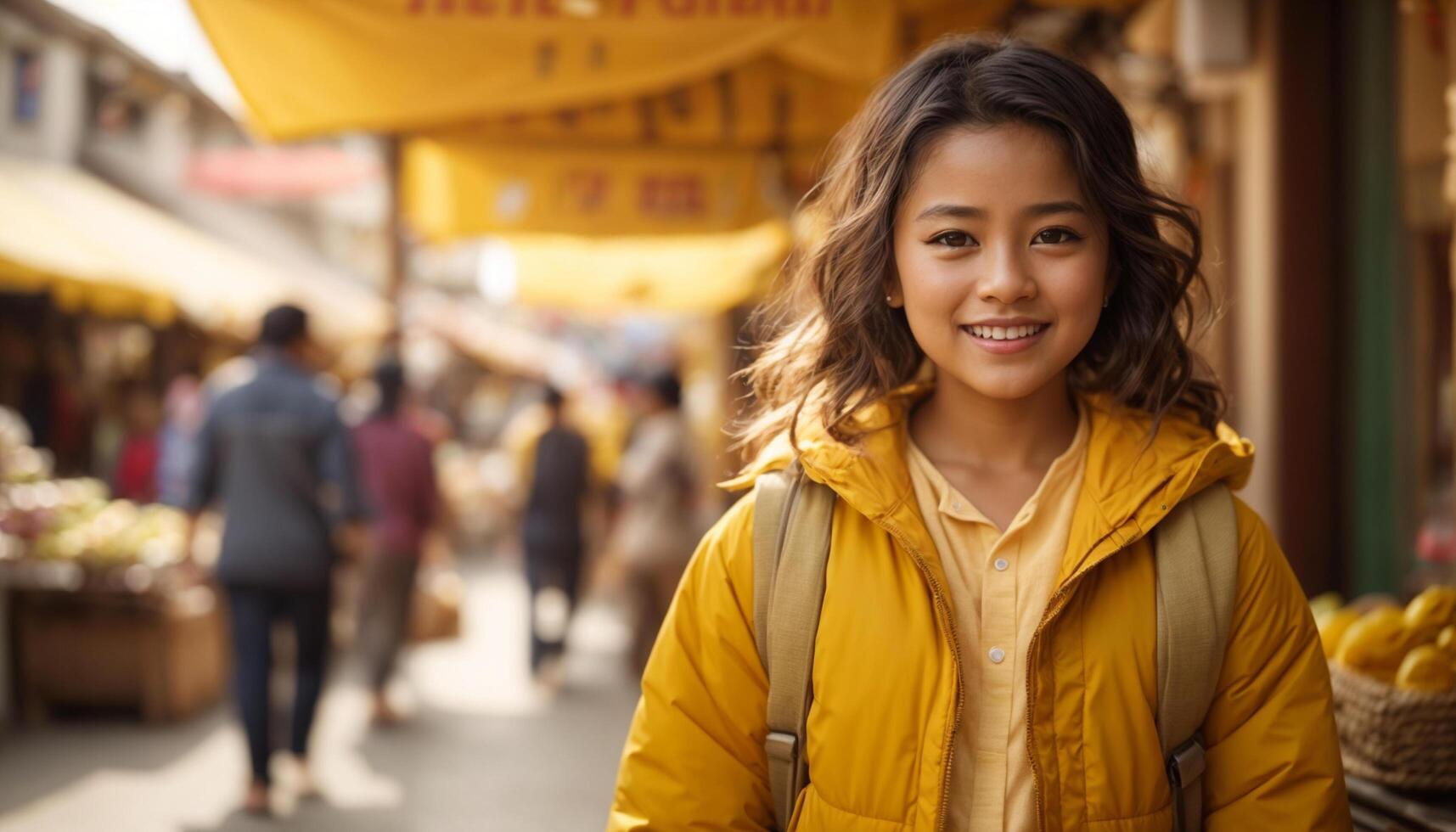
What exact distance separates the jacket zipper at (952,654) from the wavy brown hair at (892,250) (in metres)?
0.24

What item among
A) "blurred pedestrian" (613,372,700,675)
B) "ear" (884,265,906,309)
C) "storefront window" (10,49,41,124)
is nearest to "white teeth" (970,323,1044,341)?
"ear" (884,265,906,309)

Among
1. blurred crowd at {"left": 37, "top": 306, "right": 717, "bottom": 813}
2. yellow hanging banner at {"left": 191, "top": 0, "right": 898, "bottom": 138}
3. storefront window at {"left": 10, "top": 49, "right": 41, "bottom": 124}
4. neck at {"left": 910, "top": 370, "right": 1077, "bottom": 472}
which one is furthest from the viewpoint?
storefront window at {"left": 10, "top": 49, "right": 41, "bottom": 124}

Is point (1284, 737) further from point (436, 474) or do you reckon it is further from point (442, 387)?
point (442, 387)

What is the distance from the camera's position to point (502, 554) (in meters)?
17.6

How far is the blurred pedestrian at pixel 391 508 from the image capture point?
802cm

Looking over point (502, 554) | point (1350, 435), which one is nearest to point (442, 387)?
point (502, 554)

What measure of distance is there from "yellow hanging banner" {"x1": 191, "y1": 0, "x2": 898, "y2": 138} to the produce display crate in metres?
4.06

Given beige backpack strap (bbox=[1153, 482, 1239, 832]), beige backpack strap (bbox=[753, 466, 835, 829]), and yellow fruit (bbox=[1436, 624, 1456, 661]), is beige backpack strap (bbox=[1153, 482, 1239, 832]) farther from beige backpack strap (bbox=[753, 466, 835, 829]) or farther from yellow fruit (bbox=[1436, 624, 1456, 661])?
yellow fruit (bbox=[1436, 624, 1456, 661])

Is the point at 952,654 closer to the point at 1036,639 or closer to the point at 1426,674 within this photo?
the point at 1036,639

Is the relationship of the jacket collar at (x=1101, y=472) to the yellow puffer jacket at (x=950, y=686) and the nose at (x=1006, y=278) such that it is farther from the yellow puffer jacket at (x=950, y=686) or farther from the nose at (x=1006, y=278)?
the nose at (x=1006, y=278)

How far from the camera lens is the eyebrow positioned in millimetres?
1923

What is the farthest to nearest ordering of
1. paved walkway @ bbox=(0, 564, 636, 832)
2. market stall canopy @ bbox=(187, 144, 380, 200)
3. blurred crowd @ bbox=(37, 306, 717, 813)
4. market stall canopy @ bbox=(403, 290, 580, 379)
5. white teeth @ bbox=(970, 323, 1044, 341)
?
market stall canopy @ bbox=(403, 290, 580, 379), market stall canopy @ bbox=(187, 144, 380, 200), blurred crowd @ bbox=(37, 306, 717, 813), paved walkway @ bbox=(0, 564, 636, 832), white teeth @ bbox=(970, 323, 1044, 341)

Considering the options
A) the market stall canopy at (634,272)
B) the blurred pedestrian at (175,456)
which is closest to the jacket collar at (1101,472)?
the market stall canopy at (634,272)

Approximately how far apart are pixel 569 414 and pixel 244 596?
152 inches
